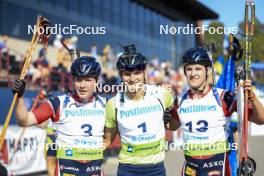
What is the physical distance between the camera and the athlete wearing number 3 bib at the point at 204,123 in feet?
16.2

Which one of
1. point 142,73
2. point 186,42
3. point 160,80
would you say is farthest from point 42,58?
point 186,42

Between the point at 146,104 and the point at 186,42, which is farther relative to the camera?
the point at 186,42

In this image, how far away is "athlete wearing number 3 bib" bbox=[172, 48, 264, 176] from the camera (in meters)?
4.93

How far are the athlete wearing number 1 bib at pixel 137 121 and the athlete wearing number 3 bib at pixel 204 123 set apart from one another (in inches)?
13.2

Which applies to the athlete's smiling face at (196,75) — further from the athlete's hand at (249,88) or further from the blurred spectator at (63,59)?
the blurred spectator at (63,59)

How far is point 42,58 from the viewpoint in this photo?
48.2 ft

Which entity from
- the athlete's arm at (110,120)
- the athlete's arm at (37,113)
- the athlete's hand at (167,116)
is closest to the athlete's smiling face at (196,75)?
the athlete's hand at (167,116)

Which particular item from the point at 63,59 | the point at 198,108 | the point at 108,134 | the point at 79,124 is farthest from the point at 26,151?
the point at 198,108

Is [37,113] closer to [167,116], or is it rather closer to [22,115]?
[22,115]

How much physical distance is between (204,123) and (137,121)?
764 mm

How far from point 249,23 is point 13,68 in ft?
35.2

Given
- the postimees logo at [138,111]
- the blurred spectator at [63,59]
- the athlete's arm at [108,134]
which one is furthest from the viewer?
the blurred spectator at [63,59]

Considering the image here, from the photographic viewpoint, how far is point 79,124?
5.08 meters

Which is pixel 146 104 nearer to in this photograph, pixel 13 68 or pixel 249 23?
pixel 249 23
